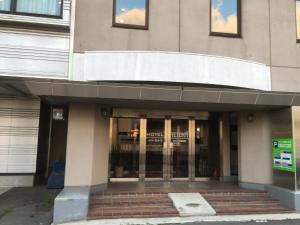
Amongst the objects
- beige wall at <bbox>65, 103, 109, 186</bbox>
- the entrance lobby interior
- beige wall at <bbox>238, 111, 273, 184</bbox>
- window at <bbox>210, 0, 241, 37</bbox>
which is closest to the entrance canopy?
beige wall at <bbox>65, 103, 109, 186</bbox>

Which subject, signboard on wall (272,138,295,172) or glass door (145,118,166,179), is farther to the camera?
glass door (145,118,166,179)

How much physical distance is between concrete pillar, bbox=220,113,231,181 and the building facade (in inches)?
50.8

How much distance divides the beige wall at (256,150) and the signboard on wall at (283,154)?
0.26 meters

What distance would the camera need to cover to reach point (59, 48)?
827 cm

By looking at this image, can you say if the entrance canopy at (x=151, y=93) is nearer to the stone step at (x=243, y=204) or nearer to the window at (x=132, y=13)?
the window at (x=132, y=13)

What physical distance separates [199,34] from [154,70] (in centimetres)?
178

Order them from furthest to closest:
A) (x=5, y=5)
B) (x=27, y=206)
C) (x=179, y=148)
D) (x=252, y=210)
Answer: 1. (x=179, y=148)
2. (x=27, y=206)
3. (x=252, y=210)
4. (x=5, y=5)

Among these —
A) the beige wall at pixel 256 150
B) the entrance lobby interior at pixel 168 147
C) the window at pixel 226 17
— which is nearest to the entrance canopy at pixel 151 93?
the beige wall at pixel 256 150

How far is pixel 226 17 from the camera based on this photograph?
31.2 feet

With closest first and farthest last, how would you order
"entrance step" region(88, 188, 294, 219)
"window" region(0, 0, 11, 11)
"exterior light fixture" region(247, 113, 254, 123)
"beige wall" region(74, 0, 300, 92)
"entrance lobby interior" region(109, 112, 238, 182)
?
"entrance step" region(88, 188, 294, 219) < "window" region(0, 0, 11, 11) < "beige wall" region(74, 0, 300, 92) < "exterior light fixture" region(247, 113, 254, 123) < "entrance lobby interior" region(109, 112, 238, 182)

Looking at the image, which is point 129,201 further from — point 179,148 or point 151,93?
point 179,148

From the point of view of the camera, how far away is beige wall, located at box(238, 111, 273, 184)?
999 cm

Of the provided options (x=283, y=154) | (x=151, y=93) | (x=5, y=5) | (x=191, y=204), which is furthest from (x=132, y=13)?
(x=283, y=154)

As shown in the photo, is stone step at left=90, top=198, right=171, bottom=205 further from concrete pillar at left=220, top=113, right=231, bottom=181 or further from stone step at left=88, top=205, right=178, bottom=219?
concrete pillar at left=220, top=113, right=231, bottom=181
